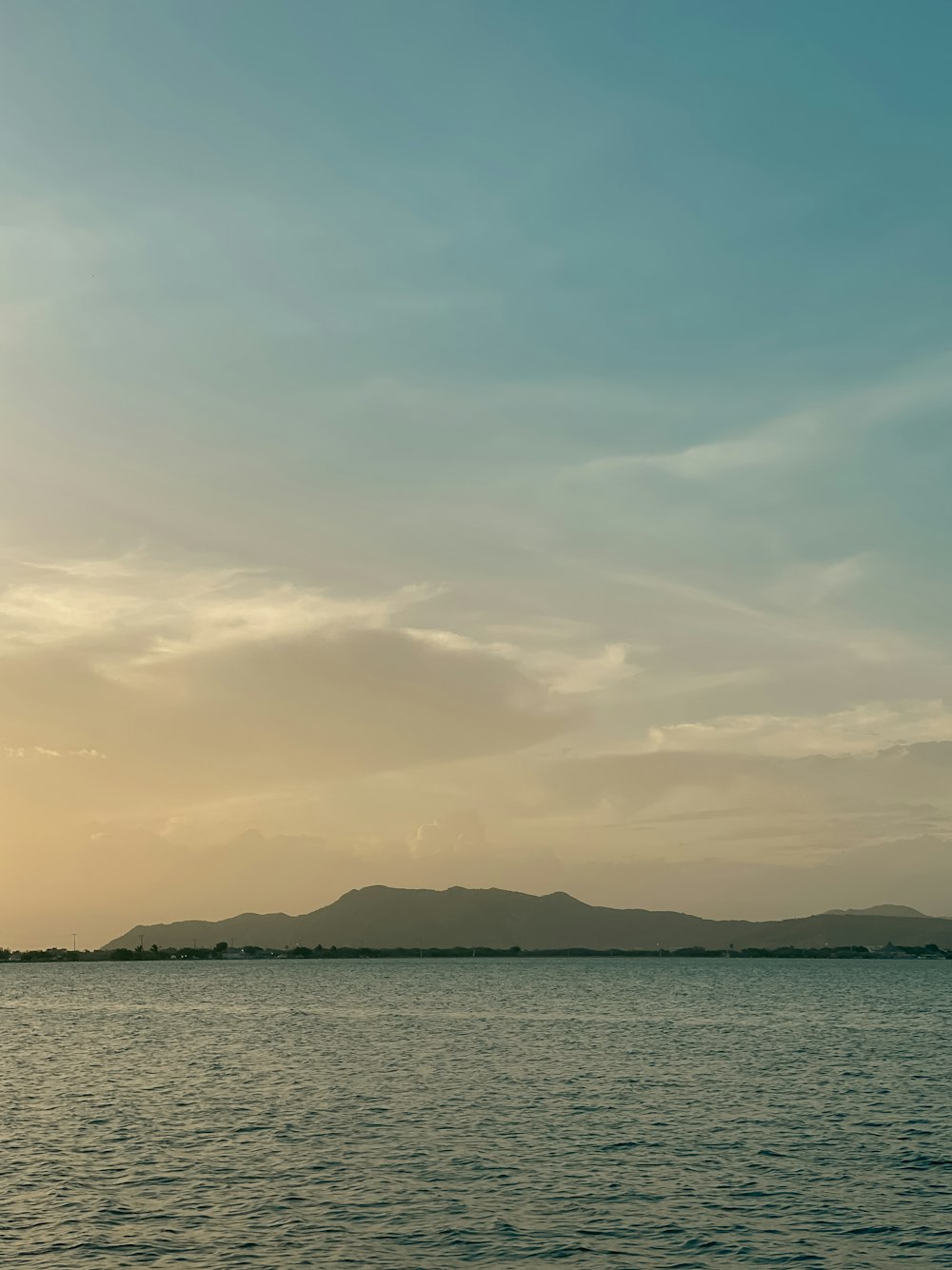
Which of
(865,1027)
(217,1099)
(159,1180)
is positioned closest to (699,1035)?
(865,1027)

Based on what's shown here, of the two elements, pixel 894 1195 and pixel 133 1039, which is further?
pixel 133 1039

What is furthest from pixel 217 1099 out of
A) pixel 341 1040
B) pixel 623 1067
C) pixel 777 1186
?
pixel 341 1040

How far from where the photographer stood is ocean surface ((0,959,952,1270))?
151 ft

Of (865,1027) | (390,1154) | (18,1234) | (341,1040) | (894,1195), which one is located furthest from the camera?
(865,1027)

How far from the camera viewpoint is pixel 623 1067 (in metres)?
107

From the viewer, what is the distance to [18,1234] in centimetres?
4675

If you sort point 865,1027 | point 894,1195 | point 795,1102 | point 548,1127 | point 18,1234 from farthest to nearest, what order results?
point 865,1027 < point 795,1102 < point 548,1127 < point 894,1195 < point 18,1234

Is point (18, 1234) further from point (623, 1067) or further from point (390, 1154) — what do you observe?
point (623, 1067)

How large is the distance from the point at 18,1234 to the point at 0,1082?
58340mm

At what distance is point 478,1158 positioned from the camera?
63.1m

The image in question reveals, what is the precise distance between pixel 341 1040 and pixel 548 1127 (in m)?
70.2

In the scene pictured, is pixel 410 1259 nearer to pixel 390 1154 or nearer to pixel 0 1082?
pixel 390 1154

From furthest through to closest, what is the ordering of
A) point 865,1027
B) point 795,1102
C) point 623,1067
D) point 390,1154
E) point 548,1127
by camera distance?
1. point 865,1027
2. point 623,1067
3. point 795,1102
4. point 548,1127
5. point 390,1154

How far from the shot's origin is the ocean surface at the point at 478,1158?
4612 centimetres
